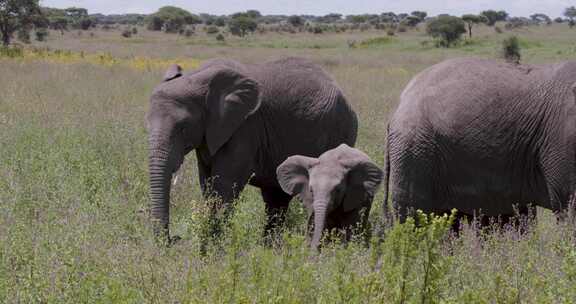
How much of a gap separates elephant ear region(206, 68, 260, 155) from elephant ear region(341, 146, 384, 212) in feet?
3.09

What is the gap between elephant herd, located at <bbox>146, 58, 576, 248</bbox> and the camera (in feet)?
17.9

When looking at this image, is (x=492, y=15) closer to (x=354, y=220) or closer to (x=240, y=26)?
(x=240, y=26)

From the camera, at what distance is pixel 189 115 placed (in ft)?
20.7

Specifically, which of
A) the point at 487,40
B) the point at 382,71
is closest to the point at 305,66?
the point at 382,71

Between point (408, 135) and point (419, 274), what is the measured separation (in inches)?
65.0

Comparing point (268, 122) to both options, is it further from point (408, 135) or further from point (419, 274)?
point (419, 274)

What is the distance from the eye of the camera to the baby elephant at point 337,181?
604 cm

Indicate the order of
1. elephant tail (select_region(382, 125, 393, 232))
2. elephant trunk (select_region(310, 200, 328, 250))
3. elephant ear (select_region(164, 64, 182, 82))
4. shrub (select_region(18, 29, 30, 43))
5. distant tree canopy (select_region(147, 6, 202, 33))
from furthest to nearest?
distant tree canopy (select_region(147, 6, 202, 33)) < shrub (select_region(18, 29, 30, 43)) < elephant ear (select_region(164, 64, 182, 82)) < elephant tail (select_region(382, 125, 393, 232)) < elephant trunk (select_region(310, 200, 328, 250))

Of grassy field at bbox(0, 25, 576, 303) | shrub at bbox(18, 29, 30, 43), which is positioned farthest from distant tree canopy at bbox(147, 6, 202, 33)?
grassy field at bbox(0, 25, 576, 303)

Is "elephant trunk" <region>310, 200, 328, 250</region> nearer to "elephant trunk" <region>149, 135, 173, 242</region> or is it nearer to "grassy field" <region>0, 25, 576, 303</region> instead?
"grassy field" <region>0, 25, 576, 303</region>

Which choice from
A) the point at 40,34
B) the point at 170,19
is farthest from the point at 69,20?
the point at 40,34

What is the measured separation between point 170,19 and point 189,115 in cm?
6320

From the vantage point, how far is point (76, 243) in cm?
514

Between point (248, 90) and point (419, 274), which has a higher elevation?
point (248, 90)
